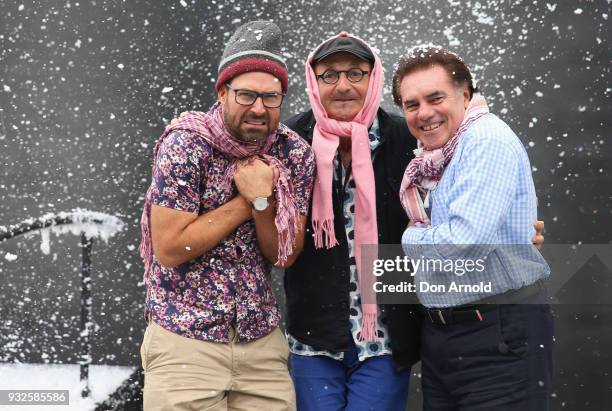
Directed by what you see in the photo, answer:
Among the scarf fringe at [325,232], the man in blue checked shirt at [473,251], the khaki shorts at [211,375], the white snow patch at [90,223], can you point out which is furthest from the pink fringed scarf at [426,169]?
the white snow patch at [90,223]

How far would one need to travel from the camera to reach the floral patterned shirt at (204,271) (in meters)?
1.95

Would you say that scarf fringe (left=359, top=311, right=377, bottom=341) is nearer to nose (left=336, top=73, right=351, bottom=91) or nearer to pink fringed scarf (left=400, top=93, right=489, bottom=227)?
pink fringed scarf (left=400, top=93, right=489, bottom=227)

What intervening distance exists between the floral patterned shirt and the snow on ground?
4.77 feet

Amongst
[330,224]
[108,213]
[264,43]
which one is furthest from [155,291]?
[108,213]

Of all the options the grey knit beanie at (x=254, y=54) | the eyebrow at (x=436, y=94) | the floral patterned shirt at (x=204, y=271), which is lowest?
the floral patterned shirt at (x=204, y=271)

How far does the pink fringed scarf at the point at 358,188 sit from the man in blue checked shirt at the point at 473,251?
7.4 inches

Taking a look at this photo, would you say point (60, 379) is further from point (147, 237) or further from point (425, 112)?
point (425, 112)

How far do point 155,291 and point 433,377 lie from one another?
886 mm

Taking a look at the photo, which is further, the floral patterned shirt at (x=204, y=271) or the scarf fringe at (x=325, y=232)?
the scarf fringe at (x=325, y=232)

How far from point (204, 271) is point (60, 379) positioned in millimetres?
1794

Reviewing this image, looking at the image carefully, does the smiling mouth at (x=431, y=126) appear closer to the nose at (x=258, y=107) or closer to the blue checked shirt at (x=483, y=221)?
the blue checked shirt at (x=483, y=221)

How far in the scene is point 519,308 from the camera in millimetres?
1924

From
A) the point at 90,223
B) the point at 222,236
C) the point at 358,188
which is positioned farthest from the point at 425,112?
the point at 90,223

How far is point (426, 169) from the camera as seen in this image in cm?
204
